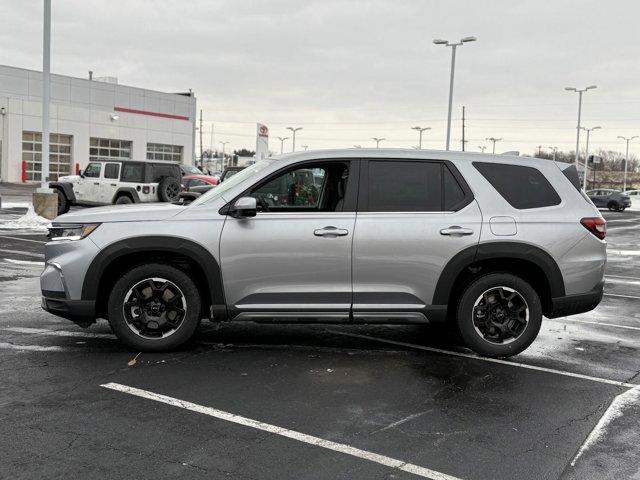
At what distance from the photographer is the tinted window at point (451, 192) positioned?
6.01 meters

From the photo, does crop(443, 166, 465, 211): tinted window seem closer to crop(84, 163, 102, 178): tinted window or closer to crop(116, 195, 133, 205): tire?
crop(116, 195, 133, 205): tire

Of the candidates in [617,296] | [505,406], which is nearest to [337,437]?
[505,406]

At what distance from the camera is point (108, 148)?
54094 millimetres

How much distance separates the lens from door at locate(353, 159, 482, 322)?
5824 mm

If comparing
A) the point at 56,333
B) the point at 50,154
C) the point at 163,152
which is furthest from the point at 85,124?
the point at 56,333

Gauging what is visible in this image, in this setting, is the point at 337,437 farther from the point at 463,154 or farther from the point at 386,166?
the point at 463,154

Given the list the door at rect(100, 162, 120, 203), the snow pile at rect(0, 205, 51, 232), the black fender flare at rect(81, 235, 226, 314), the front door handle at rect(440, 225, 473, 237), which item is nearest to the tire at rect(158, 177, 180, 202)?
the door at rect(100, 162, 120, 203)

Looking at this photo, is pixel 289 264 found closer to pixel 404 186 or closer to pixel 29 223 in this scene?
pixel 404 186

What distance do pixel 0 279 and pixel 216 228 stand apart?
18.5 feet

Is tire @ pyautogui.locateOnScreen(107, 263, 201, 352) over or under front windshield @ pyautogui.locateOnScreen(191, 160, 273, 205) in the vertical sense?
under

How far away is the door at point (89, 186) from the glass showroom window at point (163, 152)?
35.3 metres

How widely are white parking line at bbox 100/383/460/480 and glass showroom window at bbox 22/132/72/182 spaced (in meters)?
47.1

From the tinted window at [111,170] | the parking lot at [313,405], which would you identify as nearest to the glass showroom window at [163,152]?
the tinted window at [111,170]

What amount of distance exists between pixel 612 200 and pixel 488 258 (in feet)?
158
